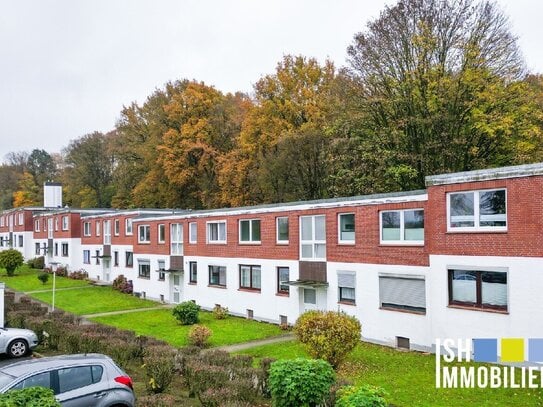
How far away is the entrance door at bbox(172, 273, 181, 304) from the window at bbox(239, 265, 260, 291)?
7.32 m

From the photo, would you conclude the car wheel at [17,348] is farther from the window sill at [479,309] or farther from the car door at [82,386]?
the window sill at [479,309]

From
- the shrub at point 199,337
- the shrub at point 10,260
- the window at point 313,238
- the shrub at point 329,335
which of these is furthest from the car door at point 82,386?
the shrub at point 10,260

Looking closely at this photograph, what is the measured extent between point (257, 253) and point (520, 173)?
51.0 ft

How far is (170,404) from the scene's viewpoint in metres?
11.0

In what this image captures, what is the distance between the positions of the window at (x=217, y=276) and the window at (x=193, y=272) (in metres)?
1.86

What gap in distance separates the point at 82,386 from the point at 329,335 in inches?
311

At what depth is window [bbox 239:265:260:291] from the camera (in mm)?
28906

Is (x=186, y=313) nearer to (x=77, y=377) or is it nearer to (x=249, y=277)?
(x=249, y=277)

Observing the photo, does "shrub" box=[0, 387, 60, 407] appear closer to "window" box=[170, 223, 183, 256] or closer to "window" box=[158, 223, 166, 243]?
"window" box=[170, 223, 183, 256]

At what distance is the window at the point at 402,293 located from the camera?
19.9 meters

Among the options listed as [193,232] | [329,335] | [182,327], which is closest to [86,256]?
[193,232]

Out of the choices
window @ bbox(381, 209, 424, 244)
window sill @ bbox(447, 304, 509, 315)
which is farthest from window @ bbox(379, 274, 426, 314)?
window sill @ bbox(447, 304, 509, 315)

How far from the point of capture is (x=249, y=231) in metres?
29.4

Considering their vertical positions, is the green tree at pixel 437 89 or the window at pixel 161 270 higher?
the green tree at pixel 437 89
